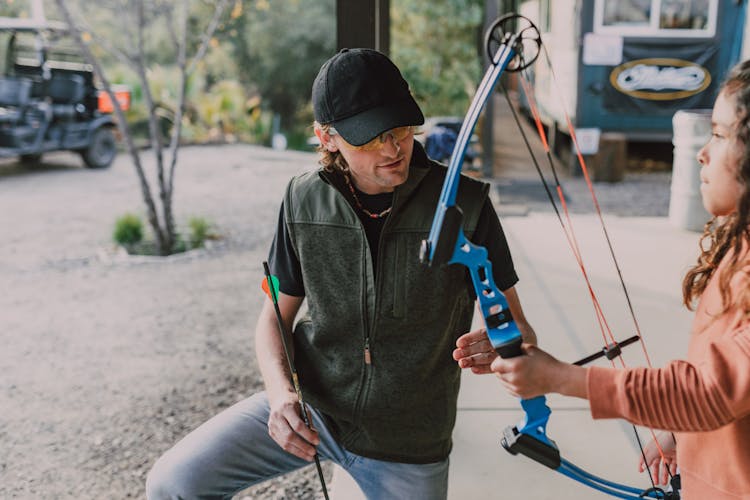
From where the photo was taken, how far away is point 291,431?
1604 millimetres

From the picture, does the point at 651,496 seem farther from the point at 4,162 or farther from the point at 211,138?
the point at 211,138

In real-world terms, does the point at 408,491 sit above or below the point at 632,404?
below

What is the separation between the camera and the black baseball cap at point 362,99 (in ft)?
5.42

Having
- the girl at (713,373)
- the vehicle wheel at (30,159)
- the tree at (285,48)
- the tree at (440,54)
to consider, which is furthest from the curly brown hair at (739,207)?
the tree at (285,48)

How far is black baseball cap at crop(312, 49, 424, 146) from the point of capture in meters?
1.65

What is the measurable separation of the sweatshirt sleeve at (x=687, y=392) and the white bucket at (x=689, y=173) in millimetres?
5121

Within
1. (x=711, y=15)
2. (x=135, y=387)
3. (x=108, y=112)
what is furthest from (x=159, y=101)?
(x=135, y=387)

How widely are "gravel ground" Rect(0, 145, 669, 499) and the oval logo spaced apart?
1118mm

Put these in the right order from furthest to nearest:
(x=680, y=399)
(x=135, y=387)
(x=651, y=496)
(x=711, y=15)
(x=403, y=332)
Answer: (x=711, y=15)
(x=135, y=387)
(x=403, y=332)
(x=651, y=496)
(x=680, y=399)

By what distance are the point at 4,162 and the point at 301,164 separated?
4.47 m

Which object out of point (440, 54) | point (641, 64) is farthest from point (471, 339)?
point (440, 54)

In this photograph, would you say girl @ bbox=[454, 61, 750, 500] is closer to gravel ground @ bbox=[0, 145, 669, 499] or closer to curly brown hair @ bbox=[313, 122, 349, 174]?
curly brown hair @ bbox=[313, 122, 349, 174]

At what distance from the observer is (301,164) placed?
475 inches

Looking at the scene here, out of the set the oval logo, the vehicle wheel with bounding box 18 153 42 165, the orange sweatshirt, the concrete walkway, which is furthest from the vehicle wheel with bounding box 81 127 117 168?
the orange sweatshirt
